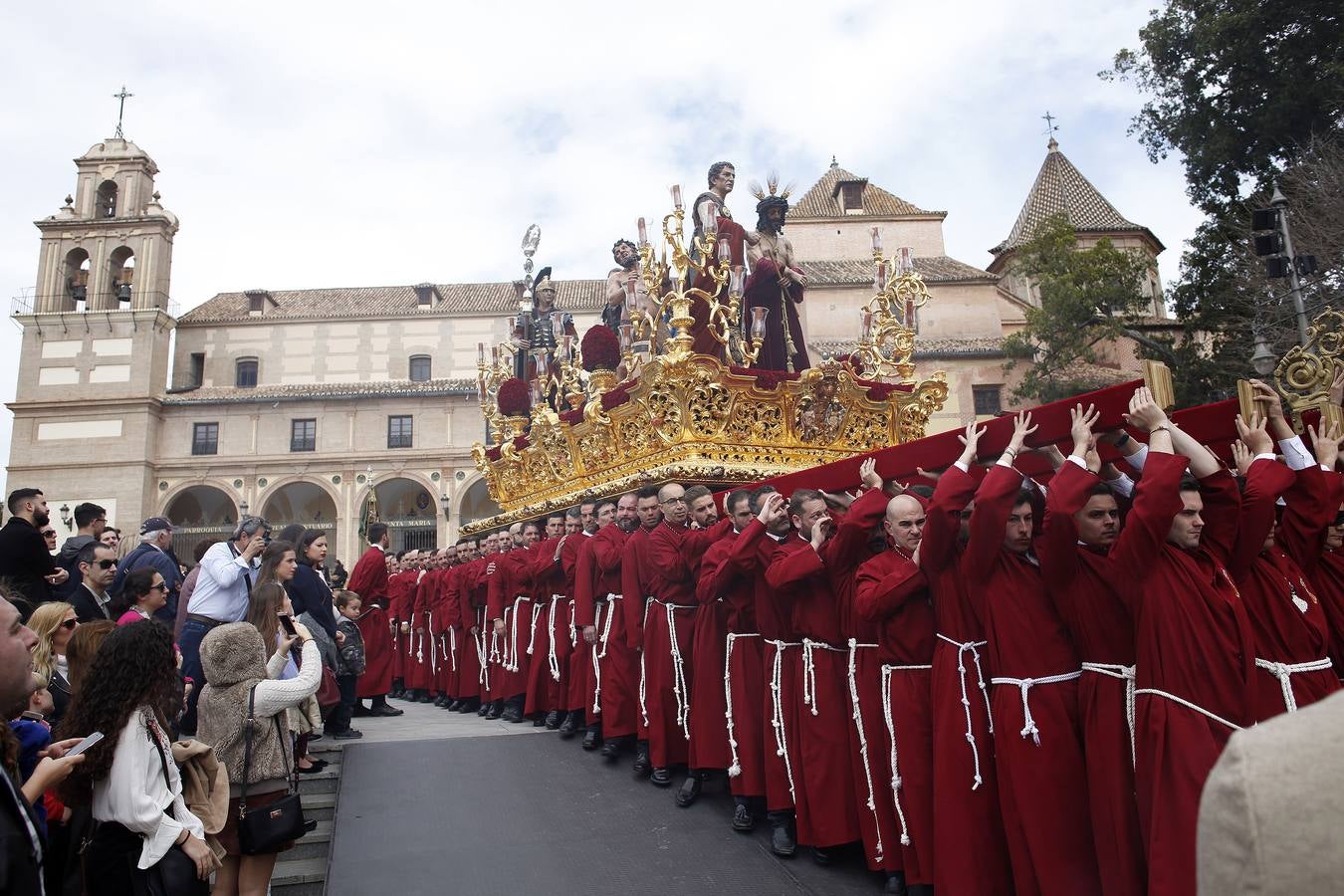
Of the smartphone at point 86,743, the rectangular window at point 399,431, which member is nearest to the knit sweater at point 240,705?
the smartphone at point 86,743

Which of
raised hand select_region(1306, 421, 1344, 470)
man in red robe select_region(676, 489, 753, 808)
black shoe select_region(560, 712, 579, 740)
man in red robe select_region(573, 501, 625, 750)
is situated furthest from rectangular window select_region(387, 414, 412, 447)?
raised hand select_region(1306, 421, 1344, 470)

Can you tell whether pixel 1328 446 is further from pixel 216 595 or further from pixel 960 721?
pixel 216 595

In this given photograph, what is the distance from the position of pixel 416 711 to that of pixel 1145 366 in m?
9.38

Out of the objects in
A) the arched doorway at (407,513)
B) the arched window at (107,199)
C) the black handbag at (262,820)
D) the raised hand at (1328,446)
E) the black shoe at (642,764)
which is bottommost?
the black shoe at (642,764)

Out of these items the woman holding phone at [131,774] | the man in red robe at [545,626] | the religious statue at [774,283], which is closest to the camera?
the woman holding phone at [131,774]

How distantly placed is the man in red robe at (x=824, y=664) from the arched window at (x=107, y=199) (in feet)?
141

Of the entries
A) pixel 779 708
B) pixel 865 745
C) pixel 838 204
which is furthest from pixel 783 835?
pixel 838 204

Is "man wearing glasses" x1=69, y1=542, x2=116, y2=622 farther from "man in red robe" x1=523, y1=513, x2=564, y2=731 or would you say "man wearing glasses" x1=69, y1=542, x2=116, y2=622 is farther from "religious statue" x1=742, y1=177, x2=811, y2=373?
"religious statue" x1=742, y1=177, x2=811, y2=373

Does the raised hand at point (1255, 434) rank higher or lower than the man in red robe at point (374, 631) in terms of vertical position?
higher

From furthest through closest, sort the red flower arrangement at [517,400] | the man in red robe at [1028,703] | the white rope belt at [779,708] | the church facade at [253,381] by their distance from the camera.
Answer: the church facade at [253,381]
the red flower arrangement at [517,400]
the white rope belt at [779,708]
the man in red robe at [1028,703]

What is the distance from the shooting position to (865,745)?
426 cm

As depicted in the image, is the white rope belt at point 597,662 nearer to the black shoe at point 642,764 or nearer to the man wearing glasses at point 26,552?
the black shoe at point 642,764

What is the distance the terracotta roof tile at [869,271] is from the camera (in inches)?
1206

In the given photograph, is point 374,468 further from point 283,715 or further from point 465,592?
point 283,715
